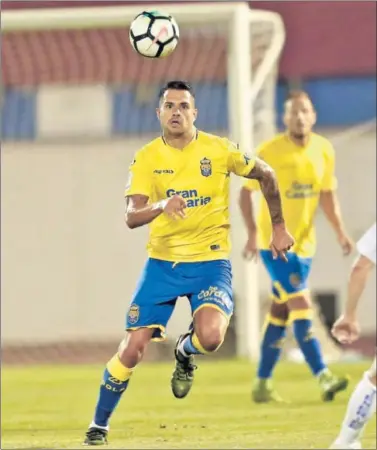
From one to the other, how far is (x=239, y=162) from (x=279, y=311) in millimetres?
2855

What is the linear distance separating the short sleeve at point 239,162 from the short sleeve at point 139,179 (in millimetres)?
477

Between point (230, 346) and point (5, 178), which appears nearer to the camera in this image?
point (230, 346)

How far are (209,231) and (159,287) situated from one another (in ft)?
1.35

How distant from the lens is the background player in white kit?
5480 mm

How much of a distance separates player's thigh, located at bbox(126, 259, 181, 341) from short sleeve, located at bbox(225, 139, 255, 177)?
627 mm

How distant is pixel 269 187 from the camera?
22.4 ft

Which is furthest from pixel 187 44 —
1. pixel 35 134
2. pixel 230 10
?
pixel 35 134

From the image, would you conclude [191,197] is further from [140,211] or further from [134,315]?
[134,315]

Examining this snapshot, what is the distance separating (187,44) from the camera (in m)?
19.4

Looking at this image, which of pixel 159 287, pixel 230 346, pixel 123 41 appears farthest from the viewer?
pixel 123 41

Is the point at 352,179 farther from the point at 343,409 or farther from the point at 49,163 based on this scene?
the point at 343,409

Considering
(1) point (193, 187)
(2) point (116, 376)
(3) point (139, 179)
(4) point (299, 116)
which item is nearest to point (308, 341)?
(4) point (299, 116)

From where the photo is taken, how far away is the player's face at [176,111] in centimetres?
652

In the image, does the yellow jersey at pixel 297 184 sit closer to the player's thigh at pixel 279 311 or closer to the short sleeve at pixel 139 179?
the player's thigh at pixel 279 311
